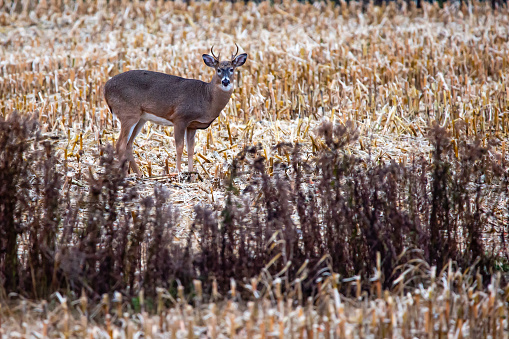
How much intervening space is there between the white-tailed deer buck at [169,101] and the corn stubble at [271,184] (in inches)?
18.6

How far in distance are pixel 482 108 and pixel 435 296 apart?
592cm

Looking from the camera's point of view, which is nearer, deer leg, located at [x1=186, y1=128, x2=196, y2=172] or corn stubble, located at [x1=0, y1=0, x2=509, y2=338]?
corn stubble, located at [x1=0, y1=0, x2=509, y2=338]

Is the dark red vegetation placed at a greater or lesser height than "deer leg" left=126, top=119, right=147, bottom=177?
lesser

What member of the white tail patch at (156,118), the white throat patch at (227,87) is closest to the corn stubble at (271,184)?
the white tail patch at (156,118)

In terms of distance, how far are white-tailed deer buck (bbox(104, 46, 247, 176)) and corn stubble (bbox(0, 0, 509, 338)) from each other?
47cm

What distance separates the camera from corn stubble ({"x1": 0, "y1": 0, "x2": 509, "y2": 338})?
3850 millimetres

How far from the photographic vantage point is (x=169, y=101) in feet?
24.8

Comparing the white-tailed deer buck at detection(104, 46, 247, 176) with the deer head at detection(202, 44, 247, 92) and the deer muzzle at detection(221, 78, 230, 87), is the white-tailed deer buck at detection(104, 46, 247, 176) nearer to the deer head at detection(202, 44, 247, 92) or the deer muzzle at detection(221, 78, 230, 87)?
the deer head at detection(202, 44, 247, 92)

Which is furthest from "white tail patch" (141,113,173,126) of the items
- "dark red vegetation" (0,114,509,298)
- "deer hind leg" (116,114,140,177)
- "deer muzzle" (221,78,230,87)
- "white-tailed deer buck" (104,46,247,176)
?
"dark red vegetation" (0,114,509,298)

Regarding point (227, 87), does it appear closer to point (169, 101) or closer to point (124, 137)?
point (169, 101)

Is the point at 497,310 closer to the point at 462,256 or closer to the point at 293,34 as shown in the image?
the point at 462,256

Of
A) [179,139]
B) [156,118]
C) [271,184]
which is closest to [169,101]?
[156,118]

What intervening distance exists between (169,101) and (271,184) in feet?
10.2

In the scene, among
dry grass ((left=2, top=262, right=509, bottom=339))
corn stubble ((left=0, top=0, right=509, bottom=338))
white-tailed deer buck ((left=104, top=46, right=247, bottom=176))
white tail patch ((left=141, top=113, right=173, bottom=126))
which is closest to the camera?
dry grass ((left=2, top=262, right=509, bottom=339))
